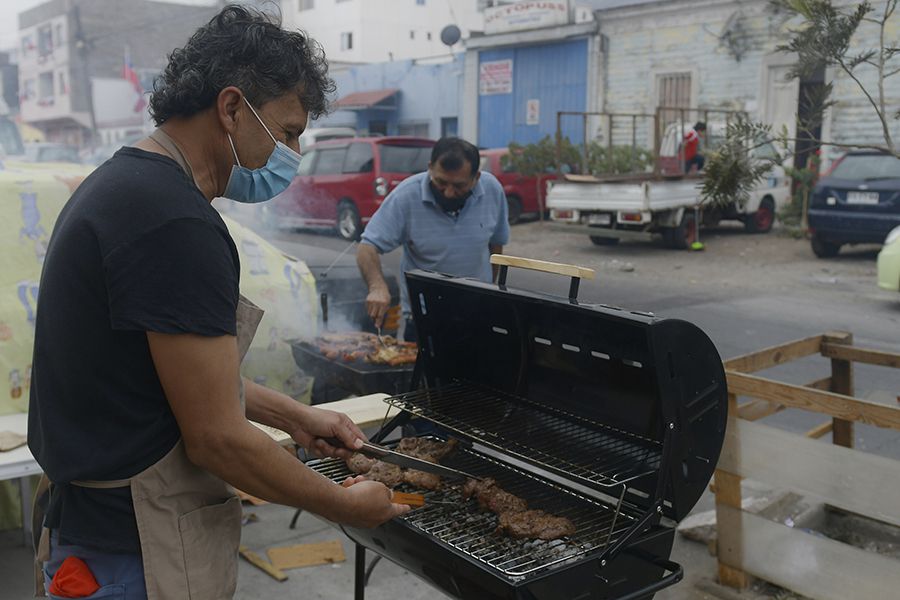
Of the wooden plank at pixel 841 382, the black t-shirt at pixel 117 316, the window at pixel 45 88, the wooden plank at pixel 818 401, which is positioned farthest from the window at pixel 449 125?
the window at pixel 45 88

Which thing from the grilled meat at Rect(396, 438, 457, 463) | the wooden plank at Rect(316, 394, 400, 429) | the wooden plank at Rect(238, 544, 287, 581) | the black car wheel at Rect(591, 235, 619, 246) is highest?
the grilled meat at Rect(396, 438, 457, 463)

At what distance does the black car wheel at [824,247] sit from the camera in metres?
13.9

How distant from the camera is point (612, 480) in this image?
7.90 ft

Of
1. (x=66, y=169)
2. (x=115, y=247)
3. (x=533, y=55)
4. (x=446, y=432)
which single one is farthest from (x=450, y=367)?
(x=533, y=55)

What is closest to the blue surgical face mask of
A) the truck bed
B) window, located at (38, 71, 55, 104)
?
the truck bed

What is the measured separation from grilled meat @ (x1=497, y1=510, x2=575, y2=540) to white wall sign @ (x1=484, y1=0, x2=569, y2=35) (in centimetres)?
2134

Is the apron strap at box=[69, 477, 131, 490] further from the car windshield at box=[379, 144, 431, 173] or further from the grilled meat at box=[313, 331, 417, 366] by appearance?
the car windshield at box=[379, 144, 431, 173]

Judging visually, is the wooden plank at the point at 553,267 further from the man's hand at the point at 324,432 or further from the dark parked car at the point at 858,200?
the dark parked car at the point at 858,200

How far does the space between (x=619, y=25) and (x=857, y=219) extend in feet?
33.8

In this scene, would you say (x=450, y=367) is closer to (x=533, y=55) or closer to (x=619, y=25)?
(x=619, y=25)

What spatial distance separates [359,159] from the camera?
15906 millimetres

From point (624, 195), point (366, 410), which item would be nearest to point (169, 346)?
point (366, 410)

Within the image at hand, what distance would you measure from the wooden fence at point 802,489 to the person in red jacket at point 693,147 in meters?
12.3

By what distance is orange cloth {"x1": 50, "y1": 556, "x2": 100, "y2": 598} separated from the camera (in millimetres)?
1757
